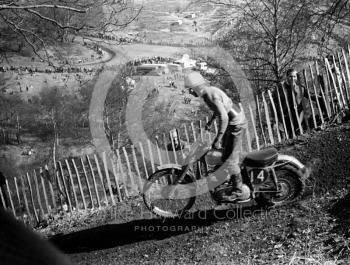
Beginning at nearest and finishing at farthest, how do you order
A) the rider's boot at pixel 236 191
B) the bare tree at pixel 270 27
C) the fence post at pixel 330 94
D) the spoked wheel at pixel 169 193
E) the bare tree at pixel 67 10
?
the rider's boot at pixel 236 191 < the spoked wheel at pixel 169 193 < the bare tree at pixel 67 10 < the fence post at pixel 330 94 < the bare tree at pixel 270 27

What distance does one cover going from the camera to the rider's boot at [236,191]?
685 centimetres

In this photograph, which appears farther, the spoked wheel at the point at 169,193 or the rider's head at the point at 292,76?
the rider's head at the point at 292,76

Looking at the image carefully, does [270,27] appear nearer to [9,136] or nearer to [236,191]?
[236,191]

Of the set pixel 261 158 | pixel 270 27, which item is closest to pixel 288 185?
pixel 261 158

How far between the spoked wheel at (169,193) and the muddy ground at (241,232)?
28 cm

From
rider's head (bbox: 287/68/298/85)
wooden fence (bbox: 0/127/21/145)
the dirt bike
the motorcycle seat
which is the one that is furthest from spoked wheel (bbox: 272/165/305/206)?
wooden fence (bbox: 0/127/21/145)

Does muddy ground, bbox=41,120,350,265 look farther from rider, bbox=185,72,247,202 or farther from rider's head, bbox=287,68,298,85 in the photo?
rider's head, bbox=287,68,298,85

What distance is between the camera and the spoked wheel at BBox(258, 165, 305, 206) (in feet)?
22.8

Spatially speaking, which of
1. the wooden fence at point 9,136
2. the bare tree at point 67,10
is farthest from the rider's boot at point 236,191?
the wooden fence at point 9,136

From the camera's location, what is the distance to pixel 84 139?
4988cm

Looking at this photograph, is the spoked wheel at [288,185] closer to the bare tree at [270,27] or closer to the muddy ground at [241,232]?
the muddy ground at [241,232]

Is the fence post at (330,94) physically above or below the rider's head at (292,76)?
below

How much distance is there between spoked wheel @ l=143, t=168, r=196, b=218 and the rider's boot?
1.83 feet

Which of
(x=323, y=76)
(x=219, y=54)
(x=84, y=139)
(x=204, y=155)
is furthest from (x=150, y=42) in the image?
(x=204, y=155)
